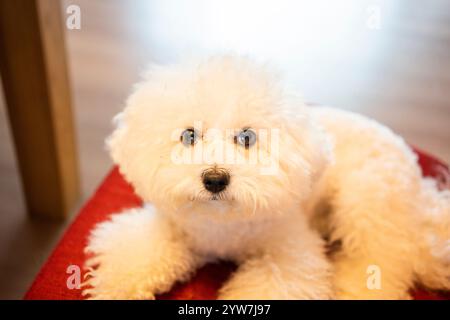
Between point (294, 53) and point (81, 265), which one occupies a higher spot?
point (294, 53)

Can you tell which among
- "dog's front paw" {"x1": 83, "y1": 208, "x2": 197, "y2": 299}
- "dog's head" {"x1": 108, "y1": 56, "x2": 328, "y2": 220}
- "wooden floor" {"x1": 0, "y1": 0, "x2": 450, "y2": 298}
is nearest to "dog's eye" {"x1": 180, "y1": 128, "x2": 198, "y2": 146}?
"dog's head" {"x1": 108, "y1": 56, "x2": 328, "y2": 220}

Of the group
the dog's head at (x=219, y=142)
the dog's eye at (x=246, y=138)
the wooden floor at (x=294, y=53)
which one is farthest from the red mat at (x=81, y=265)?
the wooden floor at (x=294, y=53)

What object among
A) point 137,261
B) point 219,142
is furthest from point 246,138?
point 137,261

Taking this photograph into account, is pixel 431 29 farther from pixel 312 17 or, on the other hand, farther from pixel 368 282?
pixel 368 282

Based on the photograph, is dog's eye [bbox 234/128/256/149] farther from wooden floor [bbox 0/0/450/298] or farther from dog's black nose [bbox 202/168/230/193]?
wooden floor [bbox 0/0/450/298]

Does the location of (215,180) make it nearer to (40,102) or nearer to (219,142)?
(219,142)

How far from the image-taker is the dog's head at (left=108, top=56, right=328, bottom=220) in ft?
2.69

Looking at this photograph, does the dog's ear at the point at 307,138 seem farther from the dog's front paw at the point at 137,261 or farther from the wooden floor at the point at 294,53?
the wooden floor at the point at 294,53

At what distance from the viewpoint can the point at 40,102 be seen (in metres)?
1.36

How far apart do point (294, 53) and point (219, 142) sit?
179cm

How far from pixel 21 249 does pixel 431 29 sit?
2.38m

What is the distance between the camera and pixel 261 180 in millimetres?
831

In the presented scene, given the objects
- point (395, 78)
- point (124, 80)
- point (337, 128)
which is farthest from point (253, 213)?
point (395, 78)

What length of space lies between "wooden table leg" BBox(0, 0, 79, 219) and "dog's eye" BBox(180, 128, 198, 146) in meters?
0.57
